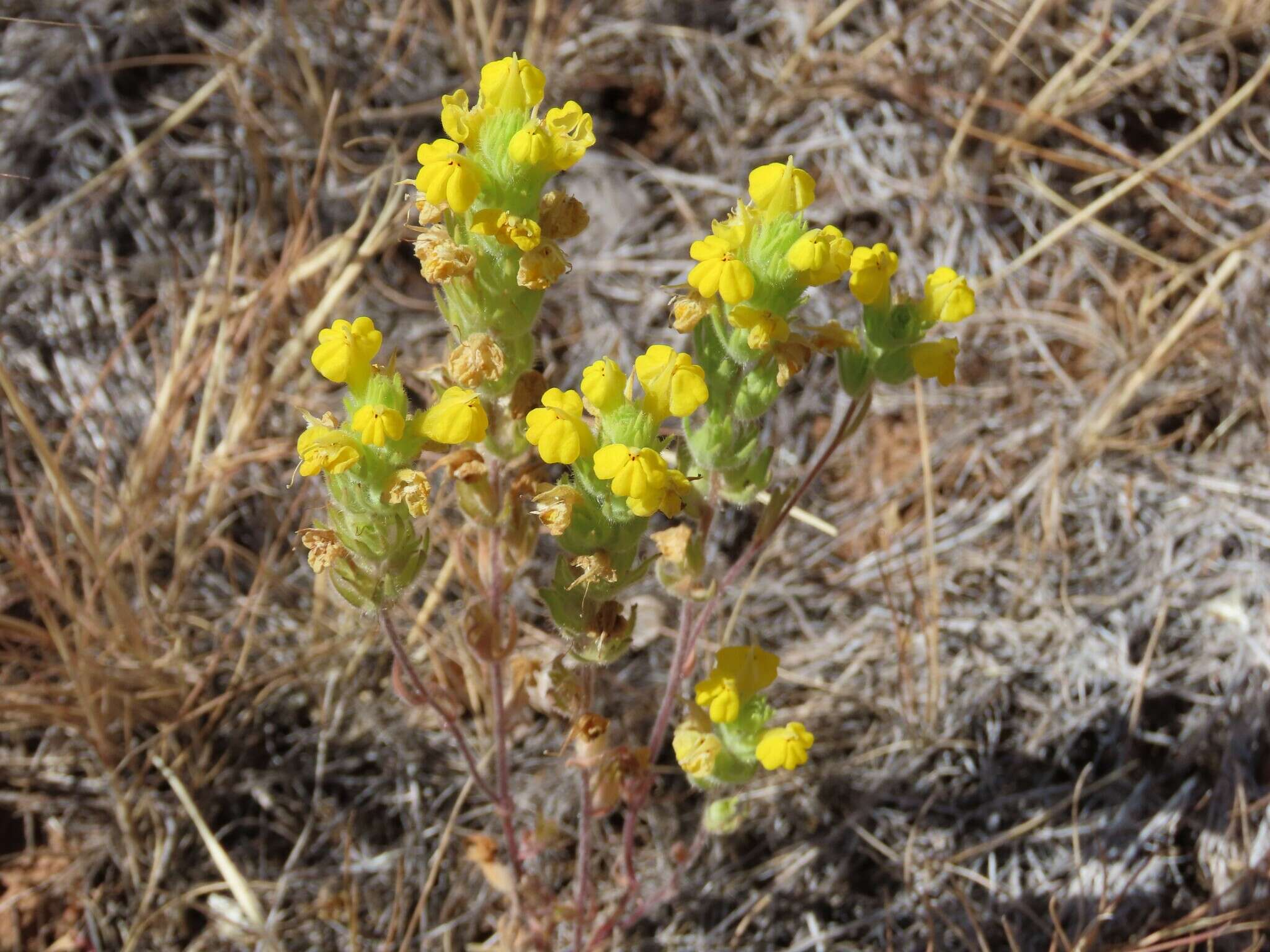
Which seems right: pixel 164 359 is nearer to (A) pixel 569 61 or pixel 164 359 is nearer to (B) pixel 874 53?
(A) pixel 569 61

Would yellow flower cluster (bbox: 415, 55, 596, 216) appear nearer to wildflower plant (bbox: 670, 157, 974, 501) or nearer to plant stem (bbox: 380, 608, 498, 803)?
wildflower plant (bbox: 670, 157, 974, 501)

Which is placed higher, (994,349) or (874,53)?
(874,53)

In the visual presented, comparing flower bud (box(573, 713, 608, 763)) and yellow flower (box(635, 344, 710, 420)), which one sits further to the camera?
flower bud (box(573, 713, 608, 763))

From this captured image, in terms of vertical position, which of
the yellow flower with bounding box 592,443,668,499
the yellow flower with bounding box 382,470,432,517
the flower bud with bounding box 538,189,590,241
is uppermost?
the flower bud with bounding box 538,189,590,241

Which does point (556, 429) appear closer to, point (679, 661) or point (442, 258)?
point (442, 258)

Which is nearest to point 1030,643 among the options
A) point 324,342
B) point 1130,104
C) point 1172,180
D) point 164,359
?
point 1172,180

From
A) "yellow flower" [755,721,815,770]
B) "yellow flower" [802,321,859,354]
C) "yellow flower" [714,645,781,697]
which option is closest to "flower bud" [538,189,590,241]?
"yellow flower" [802,321,859,354]

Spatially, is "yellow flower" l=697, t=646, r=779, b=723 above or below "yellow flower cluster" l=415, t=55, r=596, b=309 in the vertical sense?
below

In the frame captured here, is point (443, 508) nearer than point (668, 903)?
No
